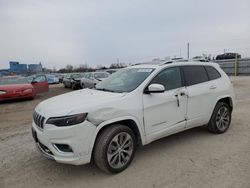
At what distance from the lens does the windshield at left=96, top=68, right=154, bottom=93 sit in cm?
388

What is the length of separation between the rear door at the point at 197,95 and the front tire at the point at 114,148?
1454 mm

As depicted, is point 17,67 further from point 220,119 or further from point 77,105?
point 77,105

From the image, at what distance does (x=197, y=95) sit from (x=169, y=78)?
732mm

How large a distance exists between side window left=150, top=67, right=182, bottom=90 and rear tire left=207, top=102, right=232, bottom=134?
4.19ft

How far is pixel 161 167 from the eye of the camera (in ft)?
11.5

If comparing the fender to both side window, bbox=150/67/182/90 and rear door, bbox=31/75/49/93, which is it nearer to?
side window, bbox=150/67/182/90

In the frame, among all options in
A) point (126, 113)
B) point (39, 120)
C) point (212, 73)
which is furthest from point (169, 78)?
point (39, 120)

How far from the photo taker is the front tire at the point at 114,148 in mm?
3209

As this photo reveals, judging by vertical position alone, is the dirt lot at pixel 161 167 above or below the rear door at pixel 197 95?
below

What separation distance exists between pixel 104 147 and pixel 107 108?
57 centimetres

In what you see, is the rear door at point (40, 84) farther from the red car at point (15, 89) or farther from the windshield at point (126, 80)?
the windshield at point (126, 80)

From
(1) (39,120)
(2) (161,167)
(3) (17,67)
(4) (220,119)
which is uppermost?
(3) (17,67)

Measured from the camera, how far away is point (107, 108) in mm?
3240

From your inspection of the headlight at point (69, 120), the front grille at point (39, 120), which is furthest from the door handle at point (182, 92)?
the front grille at point (39, 120)
